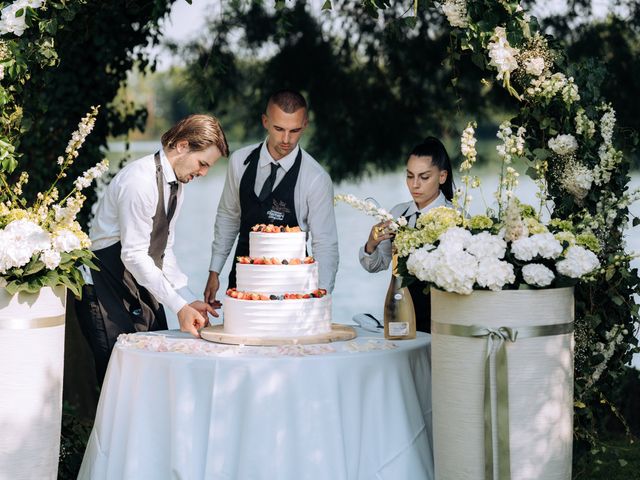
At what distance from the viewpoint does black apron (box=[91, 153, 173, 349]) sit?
462 centimetres

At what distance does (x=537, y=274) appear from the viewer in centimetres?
365

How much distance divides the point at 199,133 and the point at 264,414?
1310 mm

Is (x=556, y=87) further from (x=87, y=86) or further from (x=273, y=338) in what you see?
(x=87, y=86)

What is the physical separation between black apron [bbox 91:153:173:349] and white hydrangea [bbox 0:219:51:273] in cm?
67

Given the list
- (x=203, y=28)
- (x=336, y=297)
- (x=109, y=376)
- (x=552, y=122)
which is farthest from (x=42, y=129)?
(x=336, y=297)

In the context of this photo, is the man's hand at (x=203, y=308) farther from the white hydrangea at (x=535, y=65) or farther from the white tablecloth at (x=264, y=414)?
the white hydrangea at (x=535, y=65)

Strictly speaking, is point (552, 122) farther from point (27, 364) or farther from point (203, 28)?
point (203, 28)

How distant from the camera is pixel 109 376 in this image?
422cm

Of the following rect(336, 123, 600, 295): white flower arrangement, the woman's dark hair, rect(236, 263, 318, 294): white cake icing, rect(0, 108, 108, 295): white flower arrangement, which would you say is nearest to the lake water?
the woman's dark hair

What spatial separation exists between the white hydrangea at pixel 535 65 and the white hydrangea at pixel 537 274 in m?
0.99

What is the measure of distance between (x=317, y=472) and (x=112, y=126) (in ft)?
13.3

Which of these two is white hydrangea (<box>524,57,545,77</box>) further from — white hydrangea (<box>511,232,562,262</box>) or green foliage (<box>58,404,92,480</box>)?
green foliage (<box>58,404,92,480</box>)

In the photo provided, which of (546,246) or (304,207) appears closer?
(546,246)

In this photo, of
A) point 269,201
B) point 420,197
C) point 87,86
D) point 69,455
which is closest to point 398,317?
point 420,197
